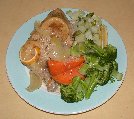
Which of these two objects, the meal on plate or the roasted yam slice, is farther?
the roasted yam slice

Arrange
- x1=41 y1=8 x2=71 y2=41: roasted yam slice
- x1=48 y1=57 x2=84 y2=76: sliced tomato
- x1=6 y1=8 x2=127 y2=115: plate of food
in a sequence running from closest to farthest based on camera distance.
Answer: x1=6 y1=8 x2=127 y2=115: plate of food < x1=48 y1=57 x2=84 y2=76: sliced tomato < x1=41 y1=8 x2=71 y2=41: roasted yam slice

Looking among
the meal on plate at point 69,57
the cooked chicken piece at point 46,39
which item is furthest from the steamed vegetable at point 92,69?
the cooked chicken piece at point 46,39

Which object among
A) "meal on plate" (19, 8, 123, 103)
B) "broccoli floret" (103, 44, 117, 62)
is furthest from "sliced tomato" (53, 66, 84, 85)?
"broccoli floret" (103, 44, 117, 62)

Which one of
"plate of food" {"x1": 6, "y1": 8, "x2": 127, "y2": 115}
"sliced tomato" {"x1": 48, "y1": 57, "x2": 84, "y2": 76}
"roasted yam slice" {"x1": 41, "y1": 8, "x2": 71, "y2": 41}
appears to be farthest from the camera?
"roasted yam slice" {"x1": 41, "y1": 8, "x2": 71, "y2": 41}

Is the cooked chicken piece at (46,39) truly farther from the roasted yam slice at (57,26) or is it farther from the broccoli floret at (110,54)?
the broccoli floret at (110,54)

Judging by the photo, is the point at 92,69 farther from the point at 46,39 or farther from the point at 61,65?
the point at 46,39

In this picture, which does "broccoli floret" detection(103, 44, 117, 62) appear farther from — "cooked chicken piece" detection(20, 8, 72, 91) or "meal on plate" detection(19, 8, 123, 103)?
"cooked chicken piece" detection(20, 8, 72, 91)

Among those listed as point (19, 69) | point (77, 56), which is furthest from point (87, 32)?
point (19, 69)

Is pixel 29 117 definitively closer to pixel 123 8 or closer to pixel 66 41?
pixel 66 41
